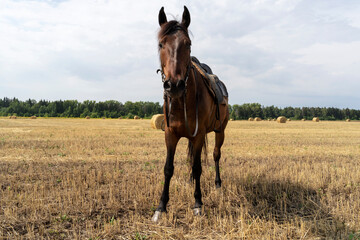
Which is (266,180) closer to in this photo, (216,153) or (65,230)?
(216,153)

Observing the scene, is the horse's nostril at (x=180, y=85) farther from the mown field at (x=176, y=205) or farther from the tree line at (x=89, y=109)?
the tree line at (x=89, y=109)

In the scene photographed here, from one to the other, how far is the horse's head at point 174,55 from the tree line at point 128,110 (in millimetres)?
62802

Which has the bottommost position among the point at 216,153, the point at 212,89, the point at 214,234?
the point at 214,234

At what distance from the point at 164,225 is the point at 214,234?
810 millimetres

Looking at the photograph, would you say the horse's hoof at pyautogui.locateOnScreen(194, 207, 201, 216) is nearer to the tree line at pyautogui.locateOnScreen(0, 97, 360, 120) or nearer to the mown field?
the mown field

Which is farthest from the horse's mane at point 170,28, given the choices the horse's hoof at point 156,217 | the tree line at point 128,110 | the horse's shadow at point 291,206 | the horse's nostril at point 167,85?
the tree line at point 128,110

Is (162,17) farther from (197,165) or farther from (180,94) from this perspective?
(197,165)

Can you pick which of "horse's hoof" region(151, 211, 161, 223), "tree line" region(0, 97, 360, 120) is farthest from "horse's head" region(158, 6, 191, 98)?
"tree line" region(0, 97, 360, 120)

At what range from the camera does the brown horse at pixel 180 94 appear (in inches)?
124

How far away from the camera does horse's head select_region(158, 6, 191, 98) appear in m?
3.09

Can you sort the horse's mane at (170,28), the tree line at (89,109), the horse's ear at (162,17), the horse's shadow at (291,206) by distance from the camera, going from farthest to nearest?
1. the tree line at (89,109)
2. the horse's ear at (162,17)
3. the horse's shadow at (291,206)
4. the horse's mane at (170,28)

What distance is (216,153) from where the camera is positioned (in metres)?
6.21

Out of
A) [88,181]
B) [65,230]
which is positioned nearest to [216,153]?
[88,181]

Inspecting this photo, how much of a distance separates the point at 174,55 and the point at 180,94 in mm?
576
